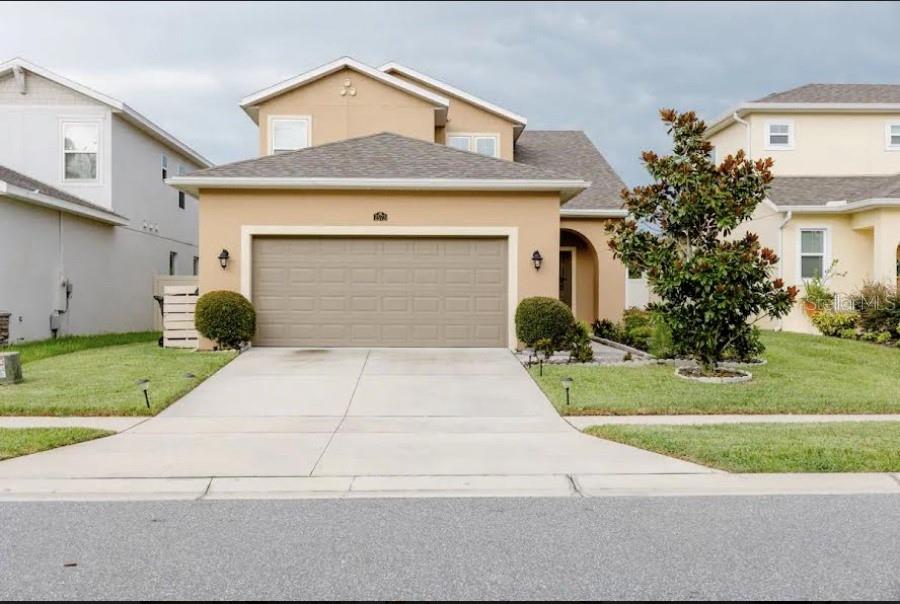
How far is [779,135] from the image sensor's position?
877 inches

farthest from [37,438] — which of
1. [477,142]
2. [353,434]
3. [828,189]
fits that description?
[828,189]

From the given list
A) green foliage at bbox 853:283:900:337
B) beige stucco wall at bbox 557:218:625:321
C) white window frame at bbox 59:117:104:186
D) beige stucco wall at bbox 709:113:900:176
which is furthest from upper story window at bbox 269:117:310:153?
green foliage at bbox 853:283:900:337

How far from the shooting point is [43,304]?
18.1 meters

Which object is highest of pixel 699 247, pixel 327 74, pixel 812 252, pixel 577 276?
pixel 327 74

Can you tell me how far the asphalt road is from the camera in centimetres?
417

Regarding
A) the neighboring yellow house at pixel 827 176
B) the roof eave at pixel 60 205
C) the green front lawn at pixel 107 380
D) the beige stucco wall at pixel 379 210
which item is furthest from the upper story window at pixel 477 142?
the green front lawn at pixel 107 380

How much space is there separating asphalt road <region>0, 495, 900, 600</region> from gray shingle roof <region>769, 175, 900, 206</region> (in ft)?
51.4

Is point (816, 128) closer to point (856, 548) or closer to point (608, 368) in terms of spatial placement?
point (608, 368)

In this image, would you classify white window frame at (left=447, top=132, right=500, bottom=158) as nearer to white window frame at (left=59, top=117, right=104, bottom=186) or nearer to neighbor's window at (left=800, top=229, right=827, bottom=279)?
neighbor's window at (left=800, top=229, right=827, bottom=279)

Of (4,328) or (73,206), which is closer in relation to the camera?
(4,328)

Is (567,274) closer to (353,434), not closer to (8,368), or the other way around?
(353,434)

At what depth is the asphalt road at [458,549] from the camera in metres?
4.17

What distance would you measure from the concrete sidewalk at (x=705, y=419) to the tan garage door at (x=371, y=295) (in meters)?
6.22

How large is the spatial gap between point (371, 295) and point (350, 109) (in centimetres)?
692
